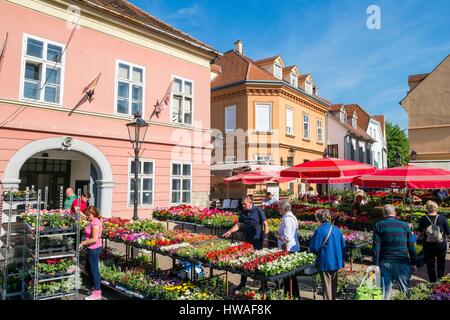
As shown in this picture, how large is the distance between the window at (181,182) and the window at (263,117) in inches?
364

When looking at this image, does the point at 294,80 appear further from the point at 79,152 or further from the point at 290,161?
the point at 79,152

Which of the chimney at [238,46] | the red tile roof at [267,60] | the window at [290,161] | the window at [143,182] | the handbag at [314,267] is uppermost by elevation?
the chimney at [238,46]

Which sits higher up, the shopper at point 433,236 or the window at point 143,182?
the window at point 143,182

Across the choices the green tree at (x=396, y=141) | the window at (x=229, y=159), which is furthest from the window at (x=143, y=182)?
the green tree at (x=396, y=141)

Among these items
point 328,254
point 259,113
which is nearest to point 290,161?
point 259,113

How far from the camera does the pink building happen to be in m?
10.7

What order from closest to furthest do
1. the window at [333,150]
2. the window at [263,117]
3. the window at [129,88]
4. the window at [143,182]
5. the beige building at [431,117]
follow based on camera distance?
the window at [129,88], the window at [143,182], the beige building at [431,117], the window at [263,117], the window at [333,150]

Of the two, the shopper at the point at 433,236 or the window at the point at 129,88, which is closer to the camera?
the shopper at the point at 433,236

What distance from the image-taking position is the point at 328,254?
5.35 meters

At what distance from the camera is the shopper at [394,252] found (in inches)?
212

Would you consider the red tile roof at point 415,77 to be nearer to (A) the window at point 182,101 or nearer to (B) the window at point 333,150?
(B) the window at point 333,150

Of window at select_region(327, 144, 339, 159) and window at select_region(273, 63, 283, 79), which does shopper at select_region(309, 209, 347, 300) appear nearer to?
window at select_region(273, 63, 283, 79)

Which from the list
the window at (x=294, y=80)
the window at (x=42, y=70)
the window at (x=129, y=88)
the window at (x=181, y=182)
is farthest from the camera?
the window at (x=294, y=80)

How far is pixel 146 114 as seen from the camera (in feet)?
46.8
